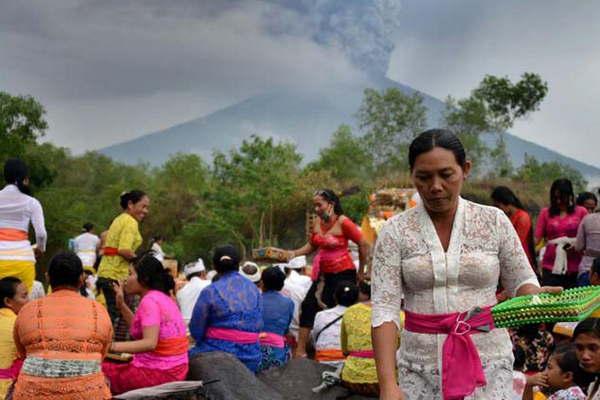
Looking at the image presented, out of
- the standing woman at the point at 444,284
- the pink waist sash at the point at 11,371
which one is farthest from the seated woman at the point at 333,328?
the standing woman at the point at 444,284

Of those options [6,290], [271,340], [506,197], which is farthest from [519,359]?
[6,290]

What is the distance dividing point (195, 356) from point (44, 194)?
28.1 meters

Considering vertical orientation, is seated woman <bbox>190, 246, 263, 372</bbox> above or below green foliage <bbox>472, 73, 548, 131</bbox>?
below

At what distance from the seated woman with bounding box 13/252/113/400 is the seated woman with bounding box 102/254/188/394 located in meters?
0.93

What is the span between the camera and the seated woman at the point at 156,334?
588 centimetres

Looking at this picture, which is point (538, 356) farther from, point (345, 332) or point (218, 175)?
point (218, 175)

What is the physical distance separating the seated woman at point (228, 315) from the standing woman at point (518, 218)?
7.78ft

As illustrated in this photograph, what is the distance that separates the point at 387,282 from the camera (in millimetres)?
3227

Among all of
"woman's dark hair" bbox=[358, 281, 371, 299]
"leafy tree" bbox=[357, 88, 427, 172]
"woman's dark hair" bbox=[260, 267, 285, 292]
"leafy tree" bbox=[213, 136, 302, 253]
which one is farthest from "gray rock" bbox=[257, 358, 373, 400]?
"leafy tree" bbox=[357, 88, 427, 172]

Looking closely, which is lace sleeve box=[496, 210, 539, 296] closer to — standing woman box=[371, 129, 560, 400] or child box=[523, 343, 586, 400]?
standing woman box=[371, 129, 560, 400]

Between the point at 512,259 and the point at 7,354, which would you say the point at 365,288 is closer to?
the point at 7,354

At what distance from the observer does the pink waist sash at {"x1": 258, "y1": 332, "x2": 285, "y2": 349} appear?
788cm

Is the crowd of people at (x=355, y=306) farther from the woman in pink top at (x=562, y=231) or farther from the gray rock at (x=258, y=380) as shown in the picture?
the gray rock at (x=258, y=380)

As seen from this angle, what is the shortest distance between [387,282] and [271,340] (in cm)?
483
